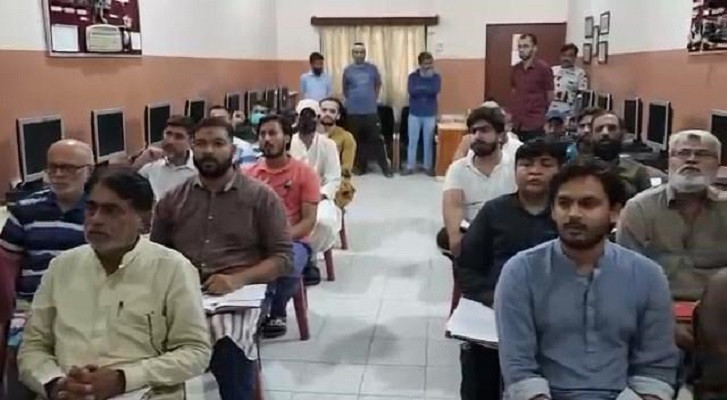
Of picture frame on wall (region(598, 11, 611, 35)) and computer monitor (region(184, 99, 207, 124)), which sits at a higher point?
picture frame on wall (region(598, 11, 611, 35))

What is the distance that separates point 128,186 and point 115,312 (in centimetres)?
32

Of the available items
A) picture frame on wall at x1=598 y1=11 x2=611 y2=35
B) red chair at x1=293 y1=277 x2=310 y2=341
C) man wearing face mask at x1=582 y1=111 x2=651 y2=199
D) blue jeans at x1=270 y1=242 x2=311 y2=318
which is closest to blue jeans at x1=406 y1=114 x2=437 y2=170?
picture frame on wall at x1=598 y1=11 x2=611 y2=35

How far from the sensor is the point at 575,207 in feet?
6.18

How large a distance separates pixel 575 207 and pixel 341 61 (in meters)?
9.24

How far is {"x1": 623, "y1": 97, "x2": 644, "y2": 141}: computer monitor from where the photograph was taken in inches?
233

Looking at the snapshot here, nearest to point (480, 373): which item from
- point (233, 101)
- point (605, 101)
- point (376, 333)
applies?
point (376, 333)

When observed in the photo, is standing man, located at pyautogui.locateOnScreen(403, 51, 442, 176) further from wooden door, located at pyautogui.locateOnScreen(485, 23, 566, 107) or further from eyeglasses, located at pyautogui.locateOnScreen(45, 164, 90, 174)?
eyeglasses, located at pyautogui.locateOnScreen(45, 164, 90, 174)

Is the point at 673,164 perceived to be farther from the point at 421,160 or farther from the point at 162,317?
the point at 421,160

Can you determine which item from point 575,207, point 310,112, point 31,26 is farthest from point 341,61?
point 575,207

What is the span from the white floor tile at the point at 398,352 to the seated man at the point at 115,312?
5.53 ft

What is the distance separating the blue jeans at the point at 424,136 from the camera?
9.56 metres

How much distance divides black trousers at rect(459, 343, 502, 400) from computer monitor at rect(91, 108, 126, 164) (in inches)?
126

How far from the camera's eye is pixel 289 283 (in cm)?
343

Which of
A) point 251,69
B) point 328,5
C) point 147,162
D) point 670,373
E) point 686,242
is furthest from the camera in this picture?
point 328,5
